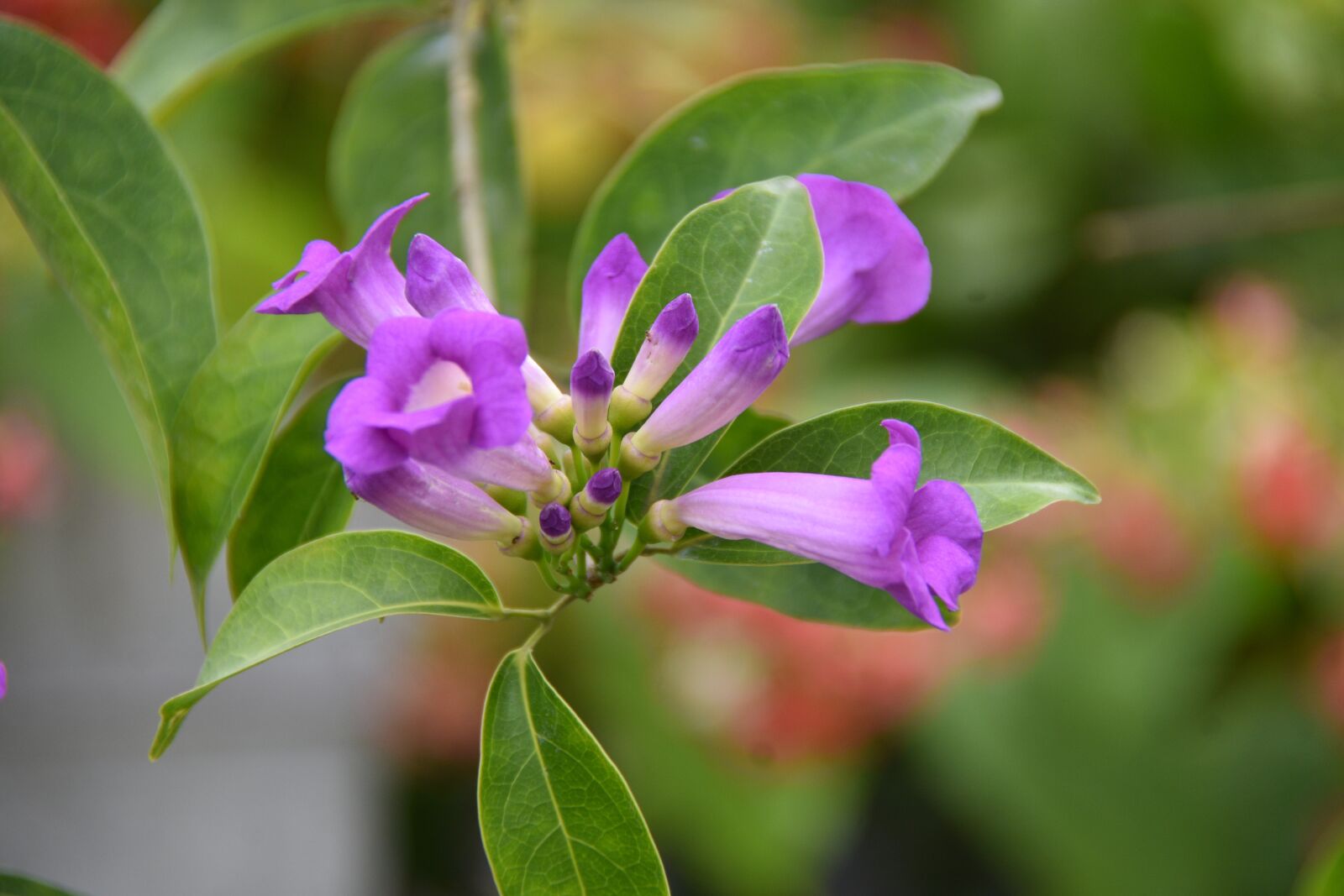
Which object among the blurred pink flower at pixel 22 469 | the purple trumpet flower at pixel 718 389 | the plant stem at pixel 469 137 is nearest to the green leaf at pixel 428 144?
the plant stem at pixel 469 137

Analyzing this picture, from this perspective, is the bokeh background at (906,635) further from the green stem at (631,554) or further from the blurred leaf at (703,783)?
the green stem at (631,554)

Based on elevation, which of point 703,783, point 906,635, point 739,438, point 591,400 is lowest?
point 703,783

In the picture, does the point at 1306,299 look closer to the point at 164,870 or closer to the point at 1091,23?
the point at 1091,23

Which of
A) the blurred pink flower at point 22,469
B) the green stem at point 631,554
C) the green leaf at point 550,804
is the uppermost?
the green stem at point 631,554

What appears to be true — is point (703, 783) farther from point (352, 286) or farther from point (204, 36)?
point (352, 286)

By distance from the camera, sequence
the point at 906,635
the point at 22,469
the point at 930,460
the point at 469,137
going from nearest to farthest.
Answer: the point at 930,460
the point at 469,137
the point at 22,469
the point at 906,635

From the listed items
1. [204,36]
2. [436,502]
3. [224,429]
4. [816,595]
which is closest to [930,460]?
[816,595]

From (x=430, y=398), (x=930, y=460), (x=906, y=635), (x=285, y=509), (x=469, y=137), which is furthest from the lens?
(x=906, y=635)
